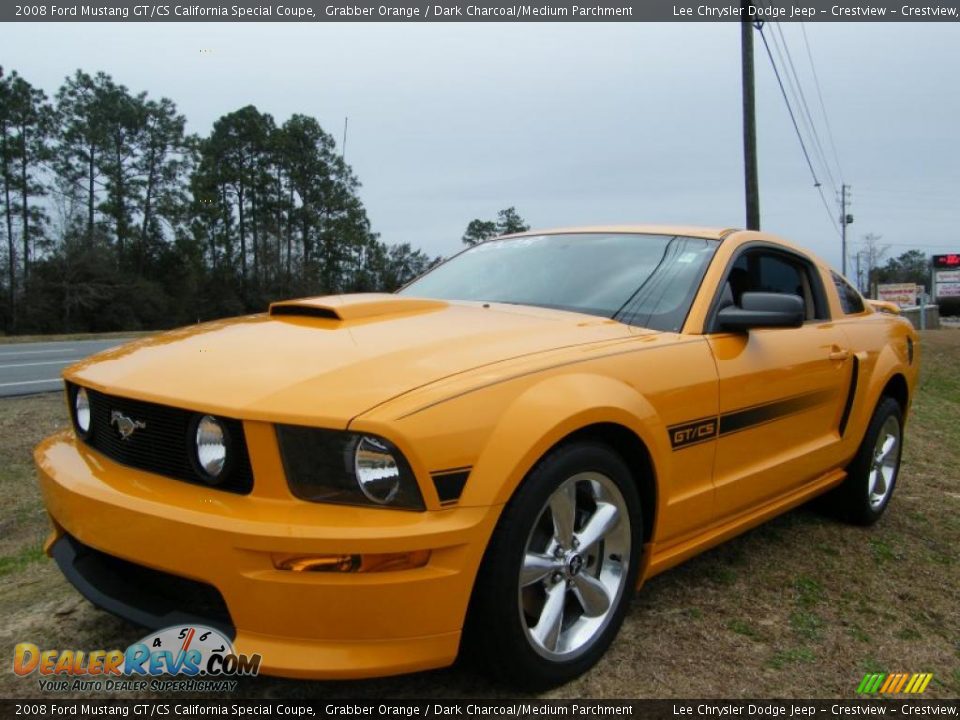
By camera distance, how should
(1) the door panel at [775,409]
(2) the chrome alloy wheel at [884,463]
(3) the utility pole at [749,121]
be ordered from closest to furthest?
(1) the door panel at [775,409] < (2) the chrome alloy wheel at [884,463] < (3) the utility pole at [749,121]

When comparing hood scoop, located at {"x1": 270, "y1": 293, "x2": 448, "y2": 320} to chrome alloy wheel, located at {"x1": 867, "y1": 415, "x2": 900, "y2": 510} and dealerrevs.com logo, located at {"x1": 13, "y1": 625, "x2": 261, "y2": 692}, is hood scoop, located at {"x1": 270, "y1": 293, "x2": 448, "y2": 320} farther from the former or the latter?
chrome alloy wheel, located at {"x1": 867, "y1": 415, "x2": 900, "y2": 510}

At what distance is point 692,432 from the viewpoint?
256 cm

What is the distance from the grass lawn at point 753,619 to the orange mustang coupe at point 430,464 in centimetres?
24

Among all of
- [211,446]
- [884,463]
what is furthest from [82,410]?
[884,463]

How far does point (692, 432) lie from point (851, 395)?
151 cm

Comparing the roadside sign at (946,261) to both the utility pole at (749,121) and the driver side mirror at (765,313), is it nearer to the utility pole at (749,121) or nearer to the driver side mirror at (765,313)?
the utility pole at (749,121)

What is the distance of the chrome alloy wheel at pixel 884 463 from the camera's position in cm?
393

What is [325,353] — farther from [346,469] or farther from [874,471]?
[874,471]

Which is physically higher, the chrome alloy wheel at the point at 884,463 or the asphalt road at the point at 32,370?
the asphalt road at the point at 32,370

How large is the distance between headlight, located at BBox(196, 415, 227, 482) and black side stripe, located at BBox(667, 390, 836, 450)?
1403mm

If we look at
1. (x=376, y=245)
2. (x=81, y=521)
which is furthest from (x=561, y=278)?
(x=376, y=245)

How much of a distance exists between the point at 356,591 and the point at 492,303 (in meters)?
1.63

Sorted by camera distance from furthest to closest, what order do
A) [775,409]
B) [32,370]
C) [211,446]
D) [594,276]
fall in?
[32,370], [594,276], [775,409], [211,446]

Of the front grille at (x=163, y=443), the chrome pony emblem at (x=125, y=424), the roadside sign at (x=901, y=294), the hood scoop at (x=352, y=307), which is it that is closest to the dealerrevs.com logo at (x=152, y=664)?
the front grille at (x=163, y=443)
